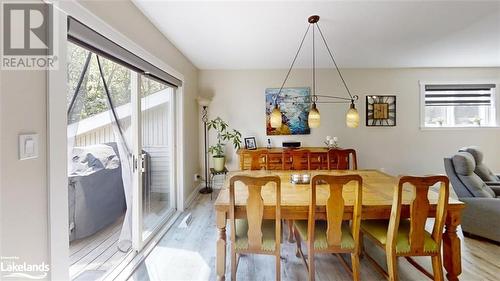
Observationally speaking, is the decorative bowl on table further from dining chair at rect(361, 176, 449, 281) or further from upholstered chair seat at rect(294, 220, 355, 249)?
dining chair at rect(361, 176, 449, 281)

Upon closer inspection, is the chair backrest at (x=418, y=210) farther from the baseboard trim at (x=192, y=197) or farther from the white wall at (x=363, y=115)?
the white wall at (x=363, y=115)

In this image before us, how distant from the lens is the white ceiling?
2.34 m

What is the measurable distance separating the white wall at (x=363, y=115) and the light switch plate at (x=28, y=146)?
354 centimetres

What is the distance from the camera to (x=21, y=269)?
3.69 feet

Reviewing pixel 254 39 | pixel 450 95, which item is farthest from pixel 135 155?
pixel 450 95

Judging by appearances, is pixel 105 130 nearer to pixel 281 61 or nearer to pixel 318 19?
pixel 318 19

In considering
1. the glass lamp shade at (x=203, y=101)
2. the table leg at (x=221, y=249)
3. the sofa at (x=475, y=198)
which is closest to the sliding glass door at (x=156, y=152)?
the glass lamp shade at (x=203, y=101)

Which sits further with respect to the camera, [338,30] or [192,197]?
[192,197]

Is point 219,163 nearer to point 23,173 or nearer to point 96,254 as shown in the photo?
point 96,254

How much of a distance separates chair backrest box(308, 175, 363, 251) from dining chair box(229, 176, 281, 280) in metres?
0.25

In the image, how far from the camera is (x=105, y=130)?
2.05 meters

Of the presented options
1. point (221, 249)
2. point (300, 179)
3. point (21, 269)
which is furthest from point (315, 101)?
point (21, 269)

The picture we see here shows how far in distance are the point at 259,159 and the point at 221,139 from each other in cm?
100

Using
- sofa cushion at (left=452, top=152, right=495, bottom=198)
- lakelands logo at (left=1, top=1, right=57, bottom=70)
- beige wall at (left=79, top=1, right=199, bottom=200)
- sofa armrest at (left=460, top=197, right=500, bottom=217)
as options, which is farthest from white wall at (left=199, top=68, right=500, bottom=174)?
lakelands logo at (left=1, top=1, right=57, bottom=70)
